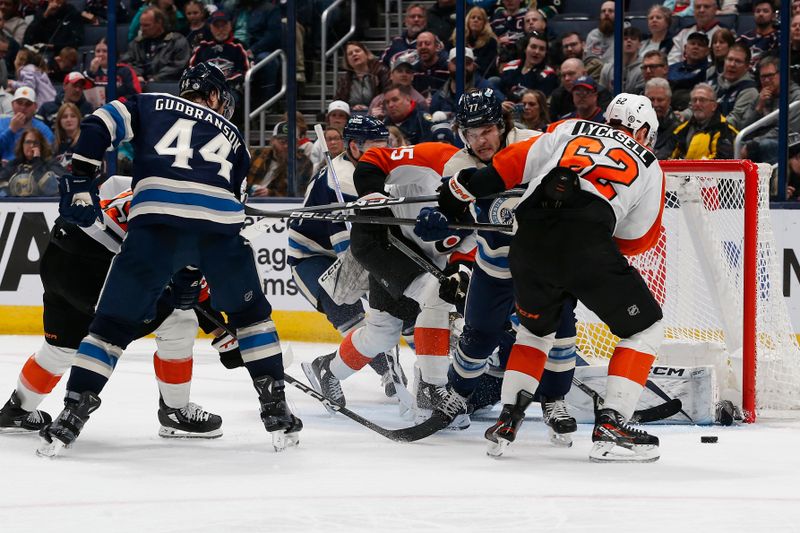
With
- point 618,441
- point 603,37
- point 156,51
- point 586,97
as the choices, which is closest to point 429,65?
point 603,37

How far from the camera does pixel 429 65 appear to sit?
293 inches

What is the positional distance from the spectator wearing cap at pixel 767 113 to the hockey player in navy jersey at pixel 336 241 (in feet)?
6.73

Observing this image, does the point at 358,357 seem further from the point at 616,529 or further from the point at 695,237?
the point at 616,529

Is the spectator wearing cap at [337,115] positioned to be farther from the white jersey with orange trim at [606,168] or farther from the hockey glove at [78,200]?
the hockey glove at [78,200]

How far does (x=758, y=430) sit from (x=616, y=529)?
172 centimetres

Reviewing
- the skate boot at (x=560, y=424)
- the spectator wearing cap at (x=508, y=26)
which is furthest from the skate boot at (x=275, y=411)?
the spectator wearing cap at (x=508, y=26)

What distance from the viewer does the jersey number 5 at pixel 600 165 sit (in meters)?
3.60

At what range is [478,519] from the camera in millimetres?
2869

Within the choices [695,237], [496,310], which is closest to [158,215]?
[496,310]

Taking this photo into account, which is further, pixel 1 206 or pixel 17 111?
pixel 17 111

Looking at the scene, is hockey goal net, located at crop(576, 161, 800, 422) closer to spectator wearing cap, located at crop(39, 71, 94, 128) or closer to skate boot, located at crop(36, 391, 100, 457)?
skate boot, located at crop(36, 391, 100, 457)

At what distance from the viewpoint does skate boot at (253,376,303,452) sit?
382cm

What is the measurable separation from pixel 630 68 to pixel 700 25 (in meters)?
0.51

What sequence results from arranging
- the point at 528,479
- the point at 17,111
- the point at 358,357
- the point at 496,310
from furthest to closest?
the point at 17,111 → the point at 358,357 → the point at 496,310 → the point at 528,479
